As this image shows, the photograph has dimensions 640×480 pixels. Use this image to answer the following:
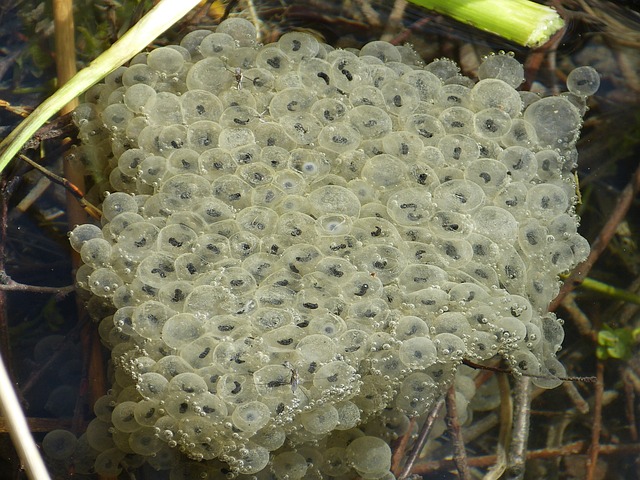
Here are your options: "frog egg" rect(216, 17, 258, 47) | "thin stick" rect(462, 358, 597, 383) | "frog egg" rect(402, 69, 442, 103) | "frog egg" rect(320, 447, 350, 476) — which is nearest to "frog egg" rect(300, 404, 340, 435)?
"frog egg" rect(320, 447, 350, 476)

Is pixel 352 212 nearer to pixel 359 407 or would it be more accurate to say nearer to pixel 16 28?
pixel 359 407

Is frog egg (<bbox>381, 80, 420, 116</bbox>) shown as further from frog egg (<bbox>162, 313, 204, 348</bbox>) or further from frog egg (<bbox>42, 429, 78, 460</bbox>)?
frog egg (<bbox>42, 429, 78, 460</bbox>)

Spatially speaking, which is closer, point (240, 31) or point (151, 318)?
point (151, 318)

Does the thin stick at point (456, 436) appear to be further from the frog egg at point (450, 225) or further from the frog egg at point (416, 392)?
the frog egg at point (450, 225)

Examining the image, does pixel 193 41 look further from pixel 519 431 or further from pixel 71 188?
pixel 519 431

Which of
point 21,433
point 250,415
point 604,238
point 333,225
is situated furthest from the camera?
point 604,238

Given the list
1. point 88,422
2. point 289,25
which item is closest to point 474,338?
point 88,422

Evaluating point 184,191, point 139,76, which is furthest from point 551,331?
point 139,76
